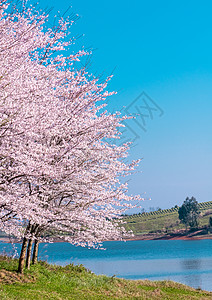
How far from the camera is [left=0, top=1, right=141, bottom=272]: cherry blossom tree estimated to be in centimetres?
919

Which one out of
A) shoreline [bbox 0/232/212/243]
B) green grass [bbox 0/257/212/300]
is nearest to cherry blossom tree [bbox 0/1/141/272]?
green grass [bbox 0/257/212/300]

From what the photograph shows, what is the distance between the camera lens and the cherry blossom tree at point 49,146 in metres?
9.19

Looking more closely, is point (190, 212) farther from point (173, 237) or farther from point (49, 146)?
point (49, 146)

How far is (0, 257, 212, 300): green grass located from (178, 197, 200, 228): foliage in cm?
11562

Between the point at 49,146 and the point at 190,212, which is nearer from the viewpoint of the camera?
the point at 49,146

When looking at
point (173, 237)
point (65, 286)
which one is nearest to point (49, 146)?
point (65, 286)

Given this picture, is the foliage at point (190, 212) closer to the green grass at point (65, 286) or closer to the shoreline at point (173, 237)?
the shoreline at point (173, 237)

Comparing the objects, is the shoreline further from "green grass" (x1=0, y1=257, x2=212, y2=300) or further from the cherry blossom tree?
the cherry blossom tree

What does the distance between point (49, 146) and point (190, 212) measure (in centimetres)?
12691

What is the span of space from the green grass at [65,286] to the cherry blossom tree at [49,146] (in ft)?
3.41

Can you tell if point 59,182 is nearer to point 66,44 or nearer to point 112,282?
point 66,44

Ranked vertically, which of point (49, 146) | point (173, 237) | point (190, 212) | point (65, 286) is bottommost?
point (65, 286)

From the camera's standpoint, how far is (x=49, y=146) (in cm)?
1380

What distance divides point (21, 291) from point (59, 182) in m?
4.01
